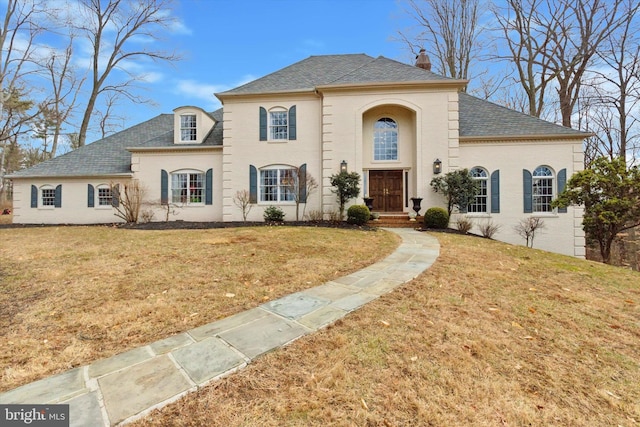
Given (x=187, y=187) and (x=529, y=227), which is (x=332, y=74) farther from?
(x=529, y=227)

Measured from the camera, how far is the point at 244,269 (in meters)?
5.03

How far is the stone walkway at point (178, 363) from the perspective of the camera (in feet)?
6.12

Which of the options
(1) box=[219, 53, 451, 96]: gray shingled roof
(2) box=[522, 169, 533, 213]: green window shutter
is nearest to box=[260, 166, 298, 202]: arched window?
(1) box=[219, 53, 451, 96]: gray shingled roof

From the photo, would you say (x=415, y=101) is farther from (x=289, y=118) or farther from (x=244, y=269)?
(x=244, y=269)

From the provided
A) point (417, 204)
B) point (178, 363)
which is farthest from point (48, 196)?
point (417, 204)

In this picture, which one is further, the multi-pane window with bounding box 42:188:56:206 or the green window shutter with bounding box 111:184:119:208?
the multi-pane window with bounding box 42:188:56:206

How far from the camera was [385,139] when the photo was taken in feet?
42.2

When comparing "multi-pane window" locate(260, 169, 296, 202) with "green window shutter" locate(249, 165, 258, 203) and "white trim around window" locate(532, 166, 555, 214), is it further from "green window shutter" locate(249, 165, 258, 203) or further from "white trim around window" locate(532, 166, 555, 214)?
"white trim around window" locate(532, 166, 555, 214)

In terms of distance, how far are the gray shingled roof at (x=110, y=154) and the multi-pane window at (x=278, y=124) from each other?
2.91 m

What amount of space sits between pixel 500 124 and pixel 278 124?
1050 centimetres

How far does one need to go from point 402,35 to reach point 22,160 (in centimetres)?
4243

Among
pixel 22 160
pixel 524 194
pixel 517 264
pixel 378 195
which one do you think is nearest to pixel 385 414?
pixel 517 264

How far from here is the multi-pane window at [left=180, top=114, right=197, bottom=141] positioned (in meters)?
13.5

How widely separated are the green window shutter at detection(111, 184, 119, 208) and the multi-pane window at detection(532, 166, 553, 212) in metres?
19.5
